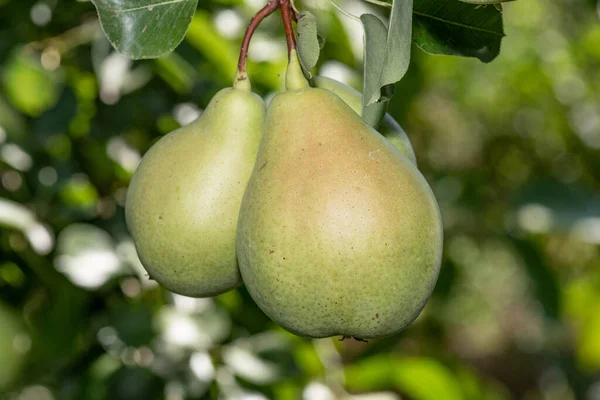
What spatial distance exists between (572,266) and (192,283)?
3.31 metres

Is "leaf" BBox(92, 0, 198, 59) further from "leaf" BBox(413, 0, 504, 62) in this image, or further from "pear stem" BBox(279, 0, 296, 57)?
"leaf" BBox(413, 0, 504, 62)

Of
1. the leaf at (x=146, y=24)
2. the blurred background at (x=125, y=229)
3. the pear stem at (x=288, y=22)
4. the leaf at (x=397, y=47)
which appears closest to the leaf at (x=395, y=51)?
the leaf at (x=397, y=47)

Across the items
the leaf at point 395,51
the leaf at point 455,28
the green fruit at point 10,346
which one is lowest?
the green fruit at point 10,346

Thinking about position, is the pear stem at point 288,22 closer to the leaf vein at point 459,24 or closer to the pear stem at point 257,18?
the pear stem at point 257,18

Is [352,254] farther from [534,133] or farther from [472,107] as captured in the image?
[472,107]

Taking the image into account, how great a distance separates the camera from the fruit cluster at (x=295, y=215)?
797 mm

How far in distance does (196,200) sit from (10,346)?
2.92 feet

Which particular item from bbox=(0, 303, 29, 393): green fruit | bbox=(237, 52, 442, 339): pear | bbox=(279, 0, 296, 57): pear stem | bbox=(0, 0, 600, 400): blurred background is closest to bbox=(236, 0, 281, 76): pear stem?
bbox=(279, 0, 296, 57): pear stem

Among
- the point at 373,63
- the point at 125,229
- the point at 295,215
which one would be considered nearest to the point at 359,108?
the point at 373,63

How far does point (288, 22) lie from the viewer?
0.87 meters

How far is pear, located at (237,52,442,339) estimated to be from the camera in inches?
31.2

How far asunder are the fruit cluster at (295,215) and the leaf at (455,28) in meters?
0.16

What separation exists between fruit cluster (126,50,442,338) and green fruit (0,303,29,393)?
2.49 feet

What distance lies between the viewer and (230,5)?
1.90 m
